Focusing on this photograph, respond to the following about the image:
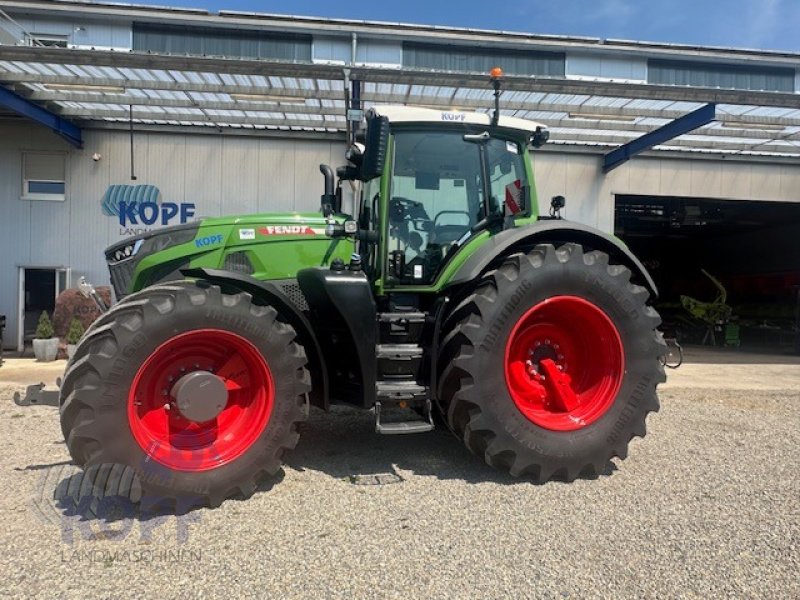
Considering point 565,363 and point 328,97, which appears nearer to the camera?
point 565,363

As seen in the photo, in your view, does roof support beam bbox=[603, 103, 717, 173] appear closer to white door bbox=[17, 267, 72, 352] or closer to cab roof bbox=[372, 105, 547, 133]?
cab roof bbox=[372, 105, 547, 133]

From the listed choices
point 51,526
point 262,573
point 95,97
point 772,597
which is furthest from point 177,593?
point 95,97

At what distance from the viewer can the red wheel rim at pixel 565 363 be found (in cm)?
380

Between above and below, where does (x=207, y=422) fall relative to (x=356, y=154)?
below

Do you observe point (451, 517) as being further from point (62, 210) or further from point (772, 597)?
point (62, 210)

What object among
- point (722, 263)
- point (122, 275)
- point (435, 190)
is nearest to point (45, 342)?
point (122, 275)

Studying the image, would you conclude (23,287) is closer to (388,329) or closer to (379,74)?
(379,74)

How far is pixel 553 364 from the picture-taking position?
12.8 feet

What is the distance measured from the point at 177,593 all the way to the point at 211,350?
1411mm

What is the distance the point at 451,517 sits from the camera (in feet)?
10.2

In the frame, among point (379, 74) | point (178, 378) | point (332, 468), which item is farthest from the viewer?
point (379, 74)

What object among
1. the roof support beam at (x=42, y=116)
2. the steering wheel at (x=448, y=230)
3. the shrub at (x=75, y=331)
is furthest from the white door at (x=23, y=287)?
the steering wheel at (x=448, y=230)

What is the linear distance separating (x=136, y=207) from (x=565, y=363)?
334 inches

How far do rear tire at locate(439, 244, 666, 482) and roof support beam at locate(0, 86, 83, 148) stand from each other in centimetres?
810
